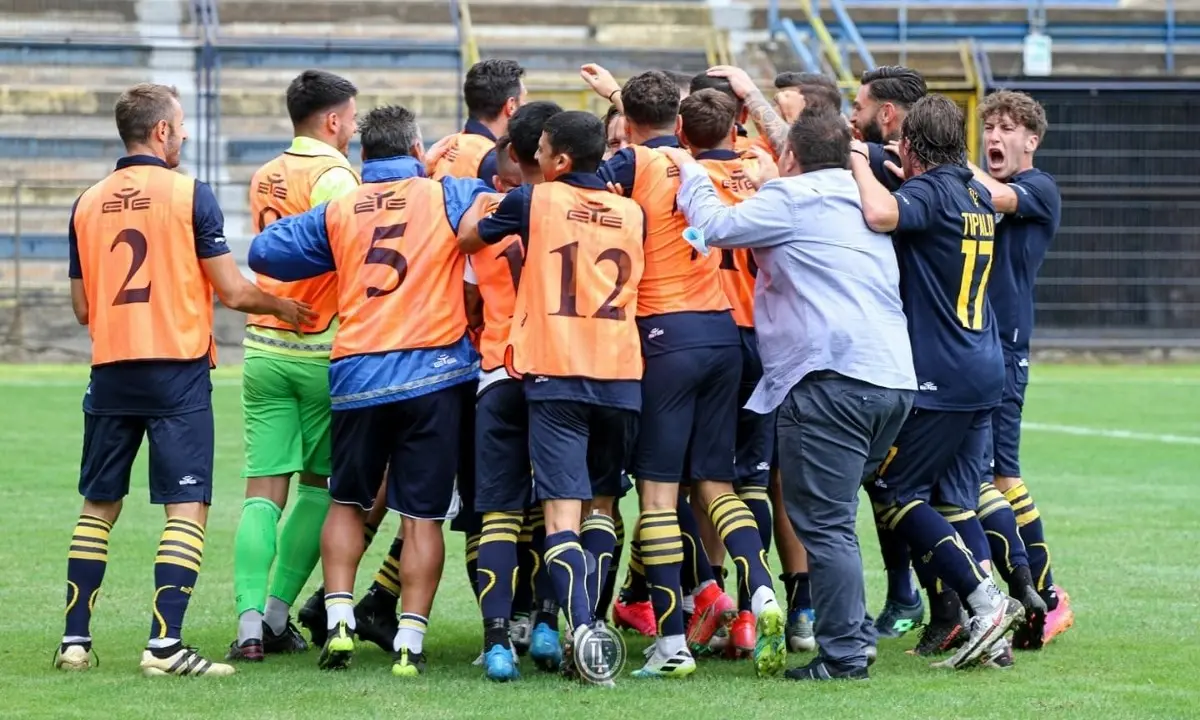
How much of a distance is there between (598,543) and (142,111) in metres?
2.33

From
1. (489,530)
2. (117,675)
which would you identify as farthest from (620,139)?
(117,675)

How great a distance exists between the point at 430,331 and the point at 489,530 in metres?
0.77

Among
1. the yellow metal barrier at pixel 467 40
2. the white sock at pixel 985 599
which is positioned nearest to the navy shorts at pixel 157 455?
the white sock at pixel 985 599

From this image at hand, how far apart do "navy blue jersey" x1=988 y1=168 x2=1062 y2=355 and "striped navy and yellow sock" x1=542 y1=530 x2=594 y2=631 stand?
2207mm

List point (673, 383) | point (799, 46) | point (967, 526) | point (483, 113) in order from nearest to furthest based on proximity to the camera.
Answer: point (673, 383) < point (967, 526) < point (483, 113) < point (799, 46)

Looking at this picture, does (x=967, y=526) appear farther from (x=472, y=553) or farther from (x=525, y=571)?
(x=472, y=553)

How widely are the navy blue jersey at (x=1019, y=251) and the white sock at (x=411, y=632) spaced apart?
2.72 metres

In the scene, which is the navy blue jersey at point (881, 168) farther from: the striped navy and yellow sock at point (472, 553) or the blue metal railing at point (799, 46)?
the blue metal railing at point (799, 46)

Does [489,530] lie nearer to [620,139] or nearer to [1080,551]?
[620,139]

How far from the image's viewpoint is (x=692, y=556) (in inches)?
291

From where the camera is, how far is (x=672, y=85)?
273 inches

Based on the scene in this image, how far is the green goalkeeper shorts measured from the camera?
23.3ft

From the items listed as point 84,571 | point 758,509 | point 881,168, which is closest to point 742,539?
point 758,509

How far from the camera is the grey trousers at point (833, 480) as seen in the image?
20.8 ft
